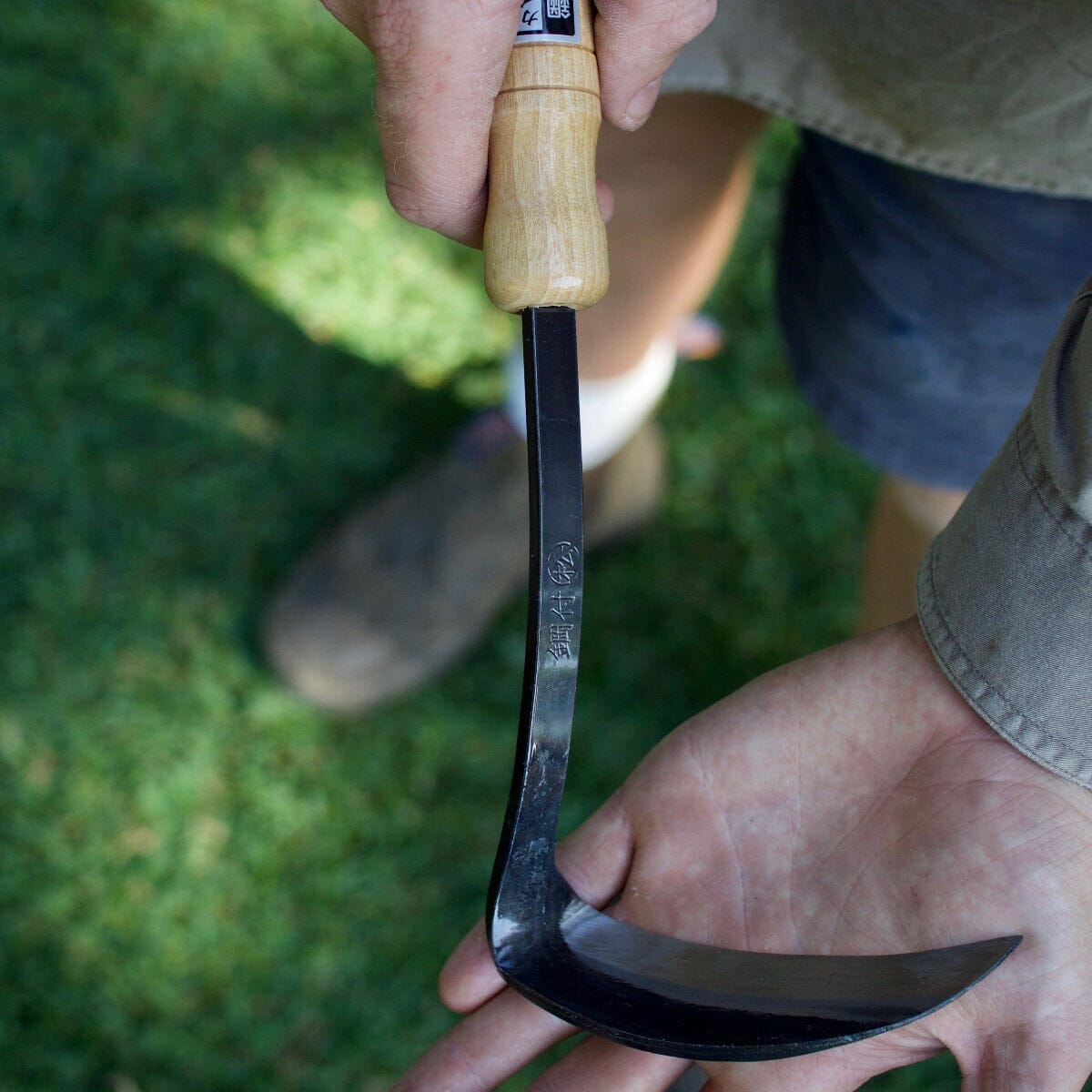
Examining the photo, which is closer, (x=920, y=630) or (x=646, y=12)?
(x=646, y=12)

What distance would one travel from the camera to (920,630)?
3.53 ft

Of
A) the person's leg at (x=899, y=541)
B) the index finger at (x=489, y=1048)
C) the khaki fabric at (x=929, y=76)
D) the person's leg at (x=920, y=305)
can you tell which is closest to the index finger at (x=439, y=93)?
the khaki fabric at (x=929, y=76)

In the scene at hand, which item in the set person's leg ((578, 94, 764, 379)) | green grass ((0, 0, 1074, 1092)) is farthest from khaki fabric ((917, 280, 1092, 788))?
green grass ((0, 0, 1074, 1092))

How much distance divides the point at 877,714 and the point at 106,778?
134 cm

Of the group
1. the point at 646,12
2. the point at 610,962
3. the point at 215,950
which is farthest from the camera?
the point at 215,950

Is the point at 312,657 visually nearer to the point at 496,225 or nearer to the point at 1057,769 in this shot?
the point at 496,225

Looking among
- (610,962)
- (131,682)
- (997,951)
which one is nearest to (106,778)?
(131,682)

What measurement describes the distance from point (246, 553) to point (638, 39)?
1401 millimetres

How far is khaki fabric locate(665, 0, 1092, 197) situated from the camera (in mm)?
1039

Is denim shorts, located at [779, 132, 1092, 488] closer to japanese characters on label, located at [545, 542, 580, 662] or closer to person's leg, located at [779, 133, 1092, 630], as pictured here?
person's leg, located at [779, 133, 1092, 630]

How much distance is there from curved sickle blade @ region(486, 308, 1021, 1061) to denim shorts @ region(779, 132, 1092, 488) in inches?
23.8

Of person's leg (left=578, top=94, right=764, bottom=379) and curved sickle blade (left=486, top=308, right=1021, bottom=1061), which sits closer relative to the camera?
curved sickle blade (left=486, top=308, right=1021, bottom=1061)

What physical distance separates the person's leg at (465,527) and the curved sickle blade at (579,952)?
71 cm

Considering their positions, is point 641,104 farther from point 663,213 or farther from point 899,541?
point 899,541
